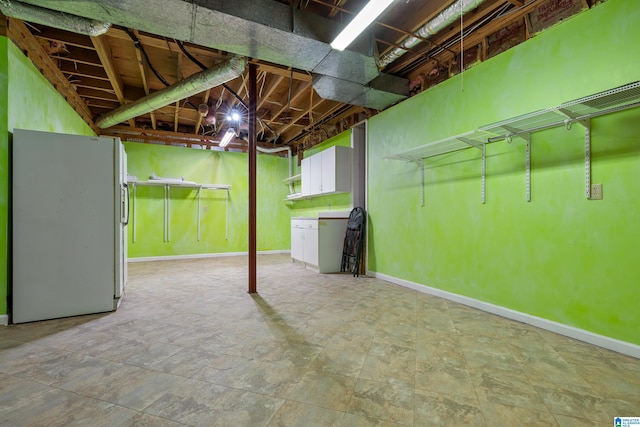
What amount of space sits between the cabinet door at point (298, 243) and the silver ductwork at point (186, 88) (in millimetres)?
3247

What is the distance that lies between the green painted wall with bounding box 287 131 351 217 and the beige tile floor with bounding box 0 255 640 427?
3101 mm

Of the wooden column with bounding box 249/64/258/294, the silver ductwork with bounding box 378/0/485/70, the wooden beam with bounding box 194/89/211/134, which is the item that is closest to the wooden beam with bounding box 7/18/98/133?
the wooden beam with bounding box 194/89/211/134

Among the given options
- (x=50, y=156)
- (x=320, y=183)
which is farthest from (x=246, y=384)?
(x=320, y=183)

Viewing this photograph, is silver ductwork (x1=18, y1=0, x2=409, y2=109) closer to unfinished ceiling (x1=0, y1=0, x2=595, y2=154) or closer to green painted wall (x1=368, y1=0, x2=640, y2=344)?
unfinished ceiling (x1=0, y1=0, x2=595, y2=154)

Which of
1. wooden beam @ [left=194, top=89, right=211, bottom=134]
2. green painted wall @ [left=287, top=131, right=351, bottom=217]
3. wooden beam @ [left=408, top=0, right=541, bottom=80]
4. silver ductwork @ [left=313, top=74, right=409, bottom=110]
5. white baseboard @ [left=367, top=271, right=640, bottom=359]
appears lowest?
white baseboard @ [left=367, top=271, right=640, bottom=359]

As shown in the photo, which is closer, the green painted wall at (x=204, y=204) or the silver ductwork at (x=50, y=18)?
the silver ductwork at (x=50, y=18)

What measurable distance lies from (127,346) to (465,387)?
2.58 m

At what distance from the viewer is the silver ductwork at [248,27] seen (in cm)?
245

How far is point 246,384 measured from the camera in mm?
1797

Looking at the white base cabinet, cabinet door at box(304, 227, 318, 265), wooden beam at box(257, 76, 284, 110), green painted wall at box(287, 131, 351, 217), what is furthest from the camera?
green painted wall at box(287, 131, 351, 217)

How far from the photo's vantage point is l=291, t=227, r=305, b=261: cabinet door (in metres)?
6.07

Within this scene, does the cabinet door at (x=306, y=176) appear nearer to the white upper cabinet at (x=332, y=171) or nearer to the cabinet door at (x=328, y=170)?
the white upper cabinet at (x=332, y=171)

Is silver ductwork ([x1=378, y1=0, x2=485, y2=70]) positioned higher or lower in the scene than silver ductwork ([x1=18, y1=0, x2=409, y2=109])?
higher

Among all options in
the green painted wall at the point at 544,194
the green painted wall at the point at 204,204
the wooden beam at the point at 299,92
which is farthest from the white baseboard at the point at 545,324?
the green painted wall at the point at 204,204
